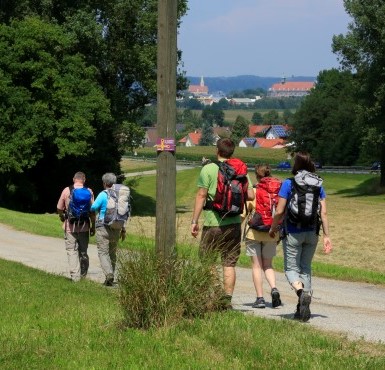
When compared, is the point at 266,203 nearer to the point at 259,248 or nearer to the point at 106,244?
the point at 259,248

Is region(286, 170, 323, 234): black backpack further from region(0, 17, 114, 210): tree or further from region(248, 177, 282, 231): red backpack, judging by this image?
region(0, 17, 114, 210): tree

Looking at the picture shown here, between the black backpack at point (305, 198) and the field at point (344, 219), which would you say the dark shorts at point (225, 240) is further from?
the black backpack at point (305, 198)

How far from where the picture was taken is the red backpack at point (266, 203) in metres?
11.9

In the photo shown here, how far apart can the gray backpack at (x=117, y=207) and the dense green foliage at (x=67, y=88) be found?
3161 cm

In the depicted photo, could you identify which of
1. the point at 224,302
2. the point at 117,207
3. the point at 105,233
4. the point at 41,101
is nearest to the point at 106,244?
the point at 105,233

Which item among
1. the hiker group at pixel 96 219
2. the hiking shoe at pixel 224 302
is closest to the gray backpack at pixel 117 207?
the hiker group at pixel 96 219

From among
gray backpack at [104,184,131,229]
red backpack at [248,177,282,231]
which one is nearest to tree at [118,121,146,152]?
gray backpack at [104,184,131,229]

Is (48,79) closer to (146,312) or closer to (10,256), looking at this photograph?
(10,256)

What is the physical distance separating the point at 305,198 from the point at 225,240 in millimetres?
1001

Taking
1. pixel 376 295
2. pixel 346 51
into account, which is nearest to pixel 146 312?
pixel 376 295

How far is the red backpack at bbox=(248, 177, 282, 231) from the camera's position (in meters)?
11.9

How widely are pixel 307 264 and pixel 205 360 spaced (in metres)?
3.21

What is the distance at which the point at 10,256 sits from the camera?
66.1 feet

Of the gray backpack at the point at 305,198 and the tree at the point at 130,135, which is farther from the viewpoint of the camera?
the tree at the point at 130,135
